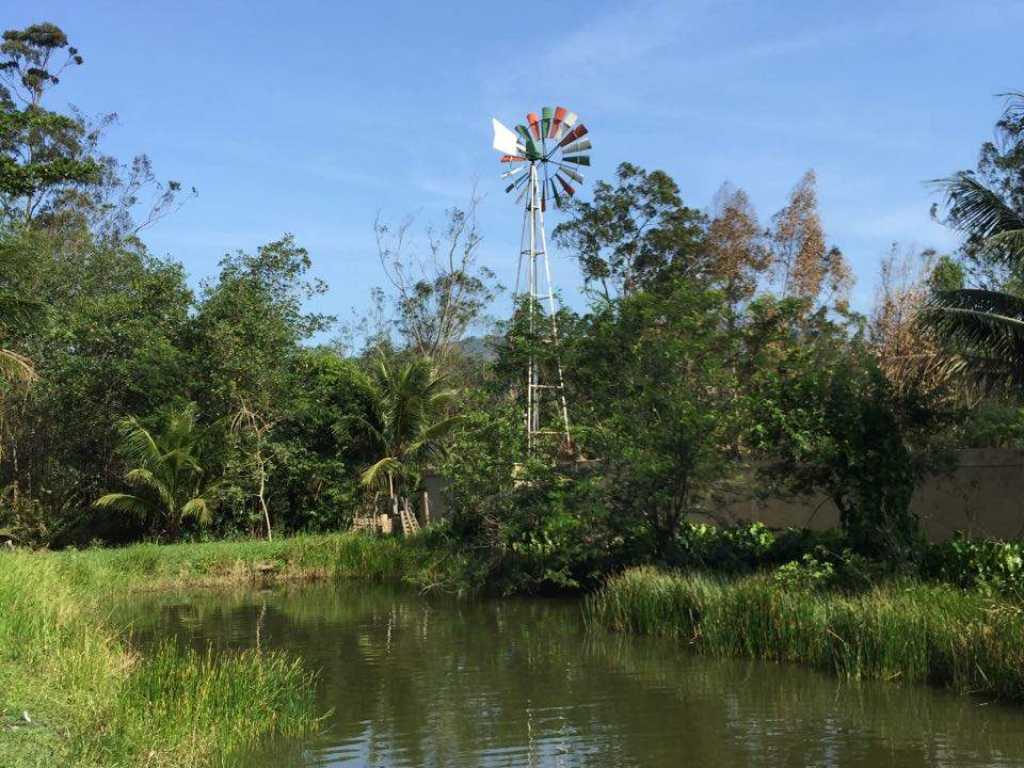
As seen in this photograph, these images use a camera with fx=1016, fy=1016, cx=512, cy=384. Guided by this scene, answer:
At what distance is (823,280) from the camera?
33000 millimetres

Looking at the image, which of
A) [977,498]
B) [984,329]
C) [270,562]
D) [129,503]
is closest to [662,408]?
[977,498]

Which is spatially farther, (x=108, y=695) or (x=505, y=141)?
(x=505, y=141)

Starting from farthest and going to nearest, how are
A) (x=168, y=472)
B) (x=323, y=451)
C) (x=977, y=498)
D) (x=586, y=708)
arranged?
(x=323, y=451) < (x=168, y=472) < (x=977, y=498) < (x=586, y=708)

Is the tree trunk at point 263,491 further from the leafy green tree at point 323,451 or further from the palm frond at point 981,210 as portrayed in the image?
the palm frond at point 981,210

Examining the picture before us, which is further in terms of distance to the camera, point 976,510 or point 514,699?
point 976,510

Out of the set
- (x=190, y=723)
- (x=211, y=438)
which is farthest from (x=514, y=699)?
(x=211, y=438)

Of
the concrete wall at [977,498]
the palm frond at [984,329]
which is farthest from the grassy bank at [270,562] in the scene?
the palm frond at [984,329]

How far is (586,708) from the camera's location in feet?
35.3

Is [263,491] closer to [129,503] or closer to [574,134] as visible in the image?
[129,503]

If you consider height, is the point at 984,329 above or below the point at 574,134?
below

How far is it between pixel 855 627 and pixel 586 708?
324 centimetres

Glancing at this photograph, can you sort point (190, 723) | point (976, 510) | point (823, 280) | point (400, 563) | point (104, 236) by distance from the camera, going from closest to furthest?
1. point (190, 723)
2. point (976, 510)
3. point (400, 563)
4. point (823, 280)
5. point (104, 236)

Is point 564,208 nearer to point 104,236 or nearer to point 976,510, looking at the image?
point 104,236

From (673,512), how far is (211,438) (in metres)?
14.0
